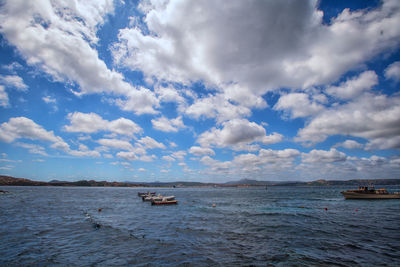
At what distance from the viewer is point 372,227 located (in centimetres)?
2734

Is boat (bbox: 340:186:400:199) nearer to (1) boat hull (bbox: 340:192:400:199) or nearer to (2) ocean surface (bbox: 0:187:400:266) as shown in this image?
(1) boat hull (bbox: 340:192:400:199)

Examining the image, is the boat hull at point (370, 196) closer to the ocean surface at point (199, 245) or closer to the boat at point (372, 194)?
the boat at point (372, 194)

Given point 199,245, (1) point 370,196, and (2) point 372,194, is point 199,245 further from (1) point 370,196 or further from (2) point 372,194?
(2) point 372,194

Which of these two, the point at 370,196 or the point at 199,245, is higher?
the point at 199,245

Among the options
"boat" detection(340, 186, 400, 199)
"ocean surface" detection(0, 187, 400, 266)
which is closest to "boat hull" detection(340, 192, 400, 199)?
"boat" detection(340, 186, 400, 199)

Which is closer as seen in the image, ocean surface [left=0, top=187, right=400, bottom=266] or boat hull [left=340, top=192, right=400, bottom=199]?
ocean surface [left=0, top=187, right=400, bottom=266]

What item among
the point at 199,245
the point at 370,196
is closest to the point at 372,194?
the point at 370,196

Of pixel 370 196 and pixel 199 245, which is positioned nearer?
pixel 199 245

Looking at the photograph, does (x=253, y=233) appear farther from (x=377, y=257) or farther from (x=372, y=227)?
(x=372, y=227)

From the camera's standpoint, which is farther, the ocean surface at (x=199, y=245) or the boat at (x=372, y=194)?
the boat at (x=372, y=194)

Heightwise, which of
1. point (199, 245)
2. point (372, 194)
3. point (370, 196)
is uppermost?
point (372, 194)

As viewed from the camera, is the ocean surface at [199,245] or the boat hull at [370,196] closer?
the ocean surface at [199,245]

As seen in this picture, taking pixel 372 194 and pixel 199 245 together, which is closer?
pixel 199 245

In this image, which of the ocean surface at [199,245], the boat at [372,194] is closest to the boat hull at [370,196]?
the boat at [372,194]
